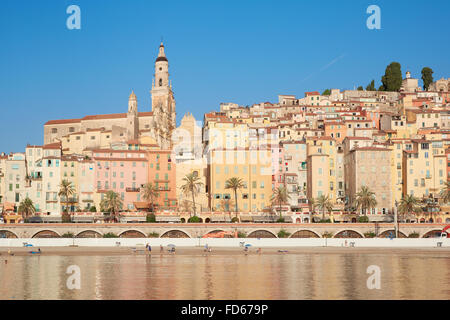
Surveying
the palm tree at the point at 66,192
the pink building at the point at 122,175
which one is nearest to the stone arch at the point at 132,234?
the palm tree at the point at 66,192

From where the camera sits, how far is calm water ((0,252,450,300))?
4234 cm

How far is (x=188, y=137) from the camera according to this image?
133375 millimetres

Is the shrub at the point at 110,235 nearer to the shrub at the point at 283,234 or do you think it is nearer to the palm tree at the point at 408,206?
the shrub at the point at 283,234

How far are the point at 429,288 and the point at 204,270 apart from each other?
20145mm

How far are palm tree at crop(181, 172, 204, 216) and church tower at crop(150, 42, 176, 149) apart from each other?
41.5 metres

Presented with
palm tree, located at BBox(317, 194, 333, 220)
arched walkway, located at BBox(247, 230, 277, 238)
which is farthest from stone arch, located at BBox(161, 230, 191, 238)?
palm tree, located at BBox(317, 194, 333, 220)

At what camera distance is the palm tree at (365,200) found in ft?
299

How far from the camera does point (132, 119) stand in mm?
133750

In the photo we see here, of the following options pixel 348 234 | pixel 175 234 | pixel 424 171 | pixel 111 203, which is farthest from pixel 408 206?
pixel 111 203

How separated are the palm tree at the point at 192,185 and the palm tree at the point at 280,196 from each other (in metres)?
12.0

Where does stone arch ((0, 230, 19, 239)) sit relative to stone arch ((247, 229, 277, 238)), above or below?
above

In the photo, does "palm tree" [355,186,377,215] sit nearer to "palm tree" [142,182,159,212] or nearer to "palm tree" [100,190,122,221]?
"palm tree" [142,182,159,212]
